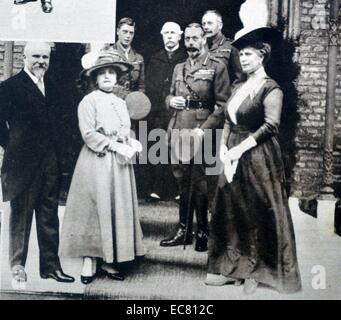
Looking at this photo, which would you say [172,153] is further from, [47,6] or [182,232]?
[47,6]

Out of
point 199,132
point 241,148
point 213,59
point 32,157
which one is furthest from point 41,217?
point 213,59

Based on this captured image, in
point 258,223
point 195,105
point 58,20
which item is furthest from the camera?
point 58,20

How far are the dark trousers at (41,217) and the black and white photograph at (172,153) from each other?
11 millimetres

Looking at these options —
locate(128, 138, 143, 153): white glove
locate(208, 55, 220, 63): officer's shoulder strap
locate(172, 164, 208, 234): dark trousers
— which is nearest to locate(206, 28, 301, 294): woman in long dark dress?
locate(172, 164, 208, 234): dark trousers

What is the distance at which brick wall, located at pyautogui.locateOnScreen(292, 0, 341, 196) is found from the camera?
4.73 m

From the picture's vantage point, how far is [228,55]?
4.70 m

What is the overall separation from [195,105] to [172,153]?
463 millimetres

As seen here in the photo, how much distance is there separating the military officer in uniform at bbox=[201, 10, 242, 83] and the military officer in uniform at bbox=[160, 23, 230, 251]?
0.05 metres

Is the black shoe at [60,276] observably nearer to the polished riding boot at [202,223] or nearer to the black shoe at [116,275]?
the black shoe at [116,275]

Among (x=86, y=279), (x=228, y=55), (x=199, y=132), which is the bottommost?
(x=86, y=279)

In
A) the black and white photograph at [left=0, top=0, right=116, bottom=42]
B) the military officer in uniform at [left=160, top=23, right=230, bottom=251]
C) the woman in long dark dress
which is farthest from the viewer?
the black and white photograph at [left=0, top=0, right=116, bottom=42]

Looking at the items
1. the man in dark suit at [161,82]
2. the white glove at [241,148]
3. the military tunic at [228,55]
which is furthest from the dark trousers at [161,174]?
the military tunic at [228,55]

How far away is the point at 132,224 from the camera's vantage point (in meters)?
4.69

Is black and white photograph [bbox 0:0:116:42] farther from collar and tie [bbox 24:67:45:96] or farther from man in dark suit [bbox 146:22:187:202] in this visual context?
man in dark suit [bbox 146:22:187:202]
